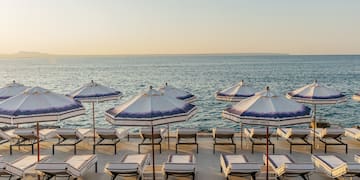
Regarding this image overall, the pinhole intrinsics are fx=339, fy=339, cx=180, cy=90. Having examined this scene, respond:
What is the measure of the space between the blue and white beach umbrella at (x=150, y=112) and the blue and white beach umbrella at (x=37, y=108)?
42.6 inches

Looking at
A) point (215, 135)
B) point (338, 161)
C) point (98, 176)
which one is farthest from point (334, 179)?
point (98, 176)

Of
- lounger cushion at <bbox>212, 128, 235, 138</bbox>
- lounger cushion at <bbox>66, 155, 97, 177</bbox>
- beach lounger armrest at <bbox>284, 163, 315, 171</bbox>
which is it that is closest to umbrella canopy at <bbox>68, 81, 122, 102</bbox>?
lounger cushion at <bbox>66, 155, 97, 177</bbox>

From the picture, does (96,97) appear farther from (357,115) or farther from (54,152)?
(357,115)

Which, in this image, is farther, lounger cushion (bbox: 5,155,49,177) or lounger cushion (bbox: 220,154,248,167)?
lounger cushion (bbox: 220,154,248,167)

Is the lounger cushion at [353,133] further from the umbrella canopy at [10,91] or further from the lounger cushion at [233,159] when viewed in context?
the umbrella canopy at [10,91]

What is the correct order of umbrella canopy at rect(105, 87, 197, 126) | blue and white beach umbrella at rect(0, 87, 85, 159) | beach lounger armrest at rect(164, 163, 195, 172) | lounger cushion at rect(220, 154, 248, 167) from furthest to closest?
lounger cushion at rect(220, 154, 248, 167)
beach lounger armrest at rect(164, 163, 195, 172)
blue and white beach umbrella at rect(0, 87, 85, 159)
umbrella canopy at rect(105, 87, 197, 126)

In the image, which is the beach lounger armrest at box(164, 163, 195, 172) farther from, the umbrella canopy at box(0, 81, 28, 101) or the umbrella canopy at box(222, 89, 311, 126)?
the umbrella canopy at box(0, 81, 28, 101)

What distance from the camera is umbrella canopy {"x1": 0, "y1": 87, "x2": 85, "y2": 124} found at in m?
7.25

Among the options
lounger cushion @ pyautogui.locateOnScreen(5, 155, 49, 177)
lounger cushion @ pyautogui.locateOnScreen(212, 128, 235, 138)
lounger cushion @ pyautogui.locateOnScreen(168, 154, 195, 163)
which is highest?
lounger cushion @ pyautogui.locateOnScreen(212, 128, 235, 138)

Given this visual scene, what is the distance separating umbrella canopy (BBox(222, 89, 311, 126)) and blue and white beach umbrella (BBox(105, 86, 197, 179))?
1113 millimetres

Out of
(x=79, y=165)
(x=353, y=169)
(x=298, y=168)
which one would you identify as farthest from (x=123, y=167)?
(x=353, y=169)

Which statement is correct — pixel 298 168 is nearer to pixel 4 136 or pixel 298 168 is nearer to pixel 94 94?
pixel 94 94

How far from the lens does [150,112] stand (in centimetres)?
686

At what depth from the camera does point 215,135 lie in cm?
1084
